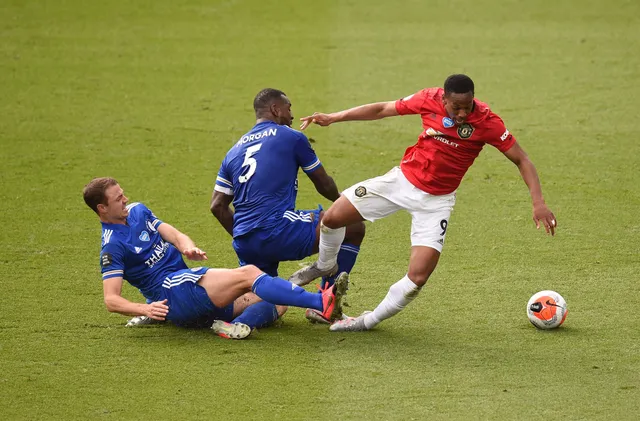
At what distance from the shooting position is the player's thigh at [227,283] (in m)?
6.85

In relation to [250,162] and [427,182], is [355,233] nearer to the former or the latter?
[427,182]

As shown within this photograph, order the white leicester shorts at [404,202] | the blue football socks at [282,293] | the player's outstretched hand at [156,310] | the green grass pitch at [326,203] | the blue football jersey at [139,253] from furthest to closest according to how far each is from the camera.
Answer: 1. the white leicester shorts at [404,202]
2. the blue football jersey at [139,253]
3. the blue football socks at [282,293]
4. the player's outstretched hand at [156,310]
5. the green grass pitch at [326,203]

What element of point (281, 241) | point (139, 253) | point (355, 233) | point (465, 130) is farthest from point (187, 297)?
point (465, 130)

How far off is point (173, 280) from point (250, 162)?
3.39ft

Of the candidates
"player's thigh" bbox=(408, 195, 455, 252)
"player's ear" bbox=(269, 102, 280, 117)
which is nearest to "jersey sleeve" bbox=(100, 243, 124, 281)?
"player's ear" bbox=(269, 102, 280, 117)

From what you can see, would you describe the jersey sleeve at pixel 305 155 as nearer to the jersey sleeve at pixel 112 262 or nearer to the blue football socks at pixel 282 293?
the blue football socks at pixel 282 293

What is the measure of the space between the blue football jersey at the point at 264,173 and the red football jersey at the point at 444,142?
0.82 metres

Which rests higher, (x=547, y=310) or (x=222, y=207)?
(x=222, y=207)

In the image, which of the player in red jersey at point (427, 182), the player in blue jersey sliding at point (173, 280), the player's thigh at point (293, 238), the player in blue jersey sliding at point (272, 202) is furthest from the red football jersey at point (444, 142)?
the player in blue jersey sliding at point (173, 280)

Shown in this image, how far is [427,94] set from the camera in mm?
7184

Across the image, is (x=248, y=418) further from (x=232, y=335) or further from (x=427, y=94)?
(x=427, y=94)

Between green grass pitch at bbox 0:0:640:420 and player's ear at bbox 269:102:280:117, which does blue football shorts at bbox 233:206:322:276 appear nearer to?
green grass pitch at bbox 0:0:640:420

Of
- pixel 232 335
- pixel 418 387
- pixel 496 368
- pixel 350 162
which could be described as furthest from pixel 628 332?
pixel 350 162

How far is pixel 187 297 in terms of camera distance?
697 cm
